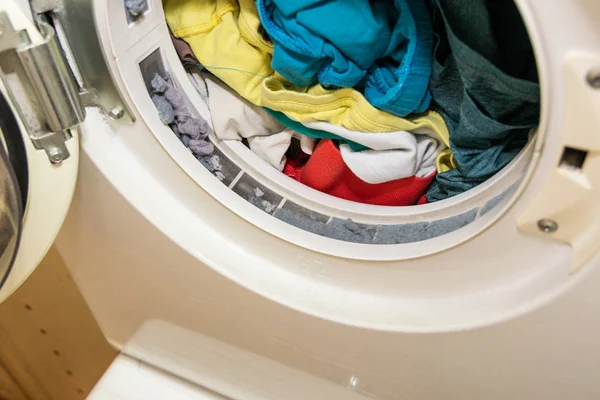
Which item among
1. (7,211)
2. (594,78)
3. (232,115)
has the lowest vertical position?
(7,211)

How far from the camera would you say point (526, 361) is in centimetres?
46

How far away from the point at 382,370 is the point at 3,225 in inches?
15.8

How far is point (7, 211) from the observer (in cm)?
49

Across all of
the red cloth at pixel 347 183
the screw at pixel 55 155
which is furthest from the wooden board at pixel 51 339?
the red cloth at pixel 347 183

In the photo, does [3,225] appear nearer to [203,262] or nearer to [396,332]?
[203,262]

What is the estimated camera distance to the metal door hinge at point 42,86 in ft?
1.37

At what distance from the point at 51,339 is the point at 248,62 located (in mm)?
641

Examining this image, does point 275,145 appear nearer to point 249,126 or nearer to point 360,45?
point 249,126

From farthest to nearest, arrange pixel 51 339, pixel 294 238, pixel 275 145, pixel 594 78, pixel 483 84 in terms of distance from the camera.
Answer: pixel 51 339 → pixel 275 145 → pixel 294 238 → pixel 483 84 → pixel 594 78

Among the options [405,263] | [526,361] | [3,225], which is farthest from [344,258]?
[3,225]

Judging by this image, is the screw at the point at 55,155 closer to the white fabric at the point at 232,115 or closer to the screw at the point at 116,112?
the screw at the point at 116,112

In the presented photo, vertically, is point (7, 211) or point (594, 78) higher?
point (594, 78)

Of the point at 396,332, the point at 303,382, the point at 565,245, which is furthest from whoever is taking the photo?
the point at 303,382

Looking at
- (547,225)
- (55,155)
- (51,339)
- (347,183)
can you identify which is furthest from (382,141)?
(51,339)
